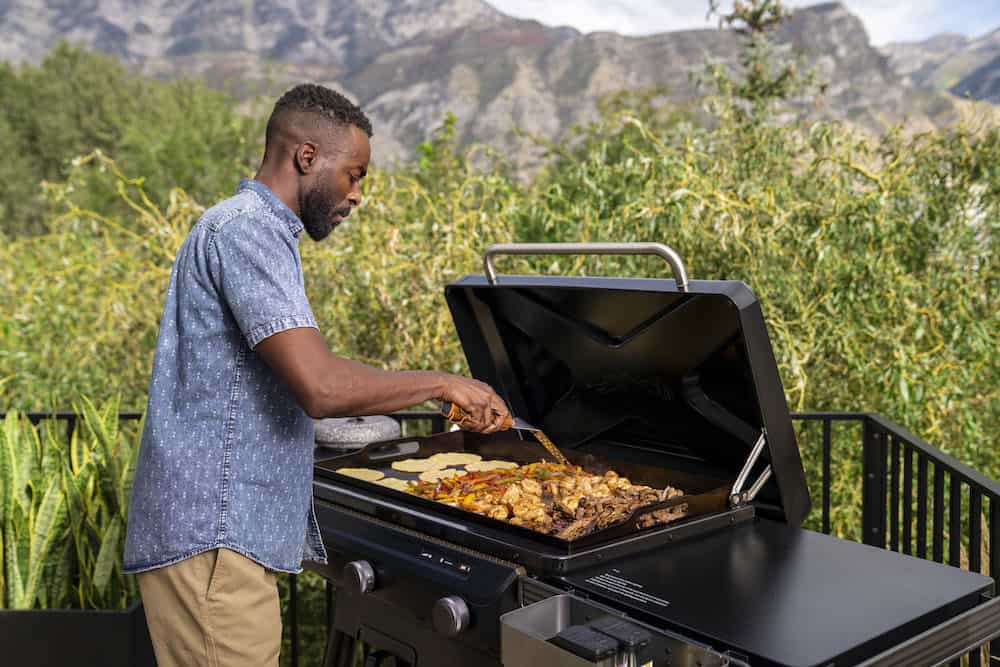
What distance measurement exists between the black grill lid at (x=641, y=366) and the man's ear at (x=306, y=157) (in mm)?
696

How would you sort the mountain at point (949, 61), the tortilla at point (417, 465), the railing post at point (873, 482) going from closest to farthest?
the tortilla at point (417, 465), the railing post at point (873, 482), the mountain at point (949, 61)

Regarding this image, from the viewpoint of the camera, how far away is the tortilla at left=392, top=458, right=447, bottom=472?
2.60 m

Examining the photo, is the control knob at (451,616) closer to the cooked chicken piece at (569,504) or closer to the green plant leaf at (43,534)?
the cooked chicken piece at (569,504)

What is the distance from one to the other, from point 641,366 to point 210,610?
1.18 metres

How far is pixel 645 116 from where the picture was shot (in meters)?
15.9

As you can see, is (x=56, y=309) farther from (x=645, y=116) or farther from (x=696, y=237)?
(x=645, y=116)

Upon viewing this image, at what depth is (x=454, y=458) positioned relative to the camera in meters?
2.74

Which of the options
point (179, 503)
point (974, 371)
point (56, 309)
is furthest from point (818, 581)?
point (56, 309)

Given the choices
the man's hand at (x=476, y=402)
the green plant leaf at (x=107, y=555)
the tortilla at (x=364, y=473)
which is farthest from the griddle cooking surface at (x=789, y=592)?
the green plant leaf at (x=107, y=555)

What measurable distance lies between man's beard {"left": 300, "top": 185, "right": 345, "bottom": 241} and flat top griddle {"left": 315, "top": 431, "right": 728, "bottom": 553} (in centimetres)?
66

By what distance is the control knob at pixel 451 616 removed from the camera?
1.83 meters

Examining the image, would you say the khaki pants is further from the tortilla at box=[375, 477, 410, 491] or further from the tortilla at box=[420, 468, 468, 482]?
the tortilla at box=[420, 468, 468, 482]

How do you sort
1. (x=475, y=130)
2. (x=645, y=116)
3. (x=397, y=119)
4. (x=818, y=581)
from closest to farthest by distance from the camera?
(x=818, y=581)
(x=645, y=116)
(x=475, y=130)
(x=397, y=119)

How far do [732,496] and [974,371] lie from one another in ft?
8.79
